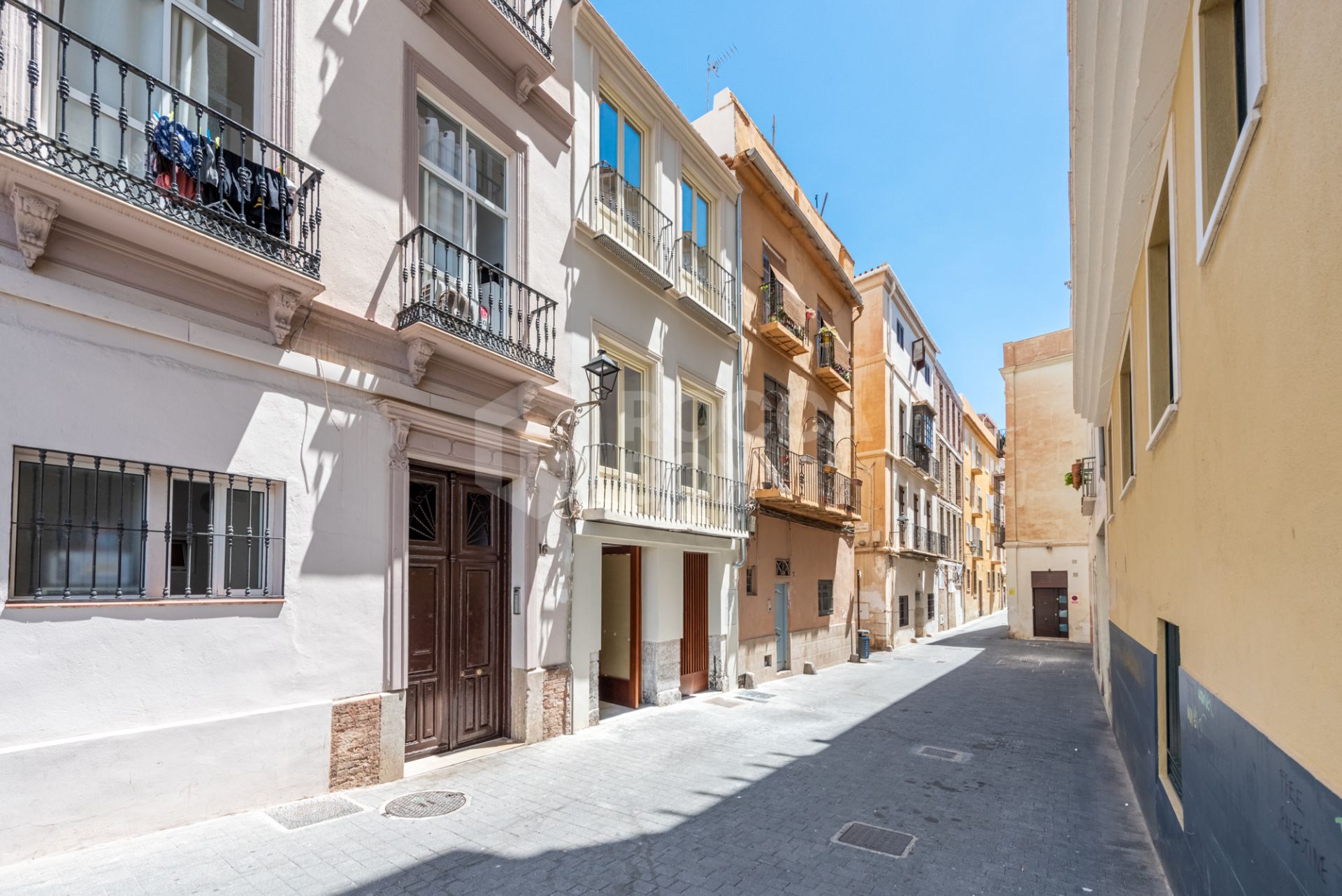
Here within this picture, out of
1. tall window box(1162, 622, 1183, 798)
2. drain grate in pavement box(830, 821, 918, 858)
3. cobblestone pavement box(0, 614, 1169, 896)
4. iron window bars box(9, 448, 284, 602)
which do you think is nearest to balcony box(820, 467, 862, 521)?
cobblestone pavement box(0, 614, 1169, 896)

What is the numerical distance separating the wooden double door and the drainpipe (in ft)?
18.9

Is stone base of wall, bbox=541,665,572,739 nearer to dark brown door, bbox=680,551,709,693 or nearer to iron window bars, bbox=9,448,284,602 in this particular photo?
dark brown door, bbox=680,551,709,693

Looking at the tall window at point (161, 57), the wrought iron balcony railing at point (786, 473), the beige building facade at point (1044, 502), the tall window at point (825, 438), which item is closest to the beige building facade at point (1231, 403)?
the tall window at point (161, 57)

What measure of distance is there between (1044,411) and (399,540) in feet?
82.7

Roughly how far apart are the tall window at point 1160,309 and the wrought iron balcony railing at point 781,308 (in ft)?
31.0

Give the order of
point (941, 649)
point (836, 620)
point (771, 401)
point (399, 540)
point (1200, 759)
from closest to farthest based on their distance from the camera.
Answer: point (1200, 759)
point (399, 540)
point (771, 401)
point (836, 620)
point (941, 649)

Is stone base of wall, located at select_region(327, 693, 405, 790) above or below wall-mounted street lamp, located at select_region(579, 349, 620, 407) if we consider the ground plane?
below

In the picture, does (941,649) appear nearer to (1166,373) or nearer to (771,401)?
(771,401)

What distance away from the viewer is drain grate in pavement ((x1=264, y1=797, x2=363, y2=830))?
5730mm

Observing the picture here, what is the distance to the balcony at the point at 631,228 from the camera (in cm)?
1076

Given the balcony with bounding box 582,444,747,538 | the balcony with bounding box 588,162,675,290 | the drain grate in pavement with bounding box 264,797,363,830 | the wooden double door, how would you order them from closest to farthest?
1. the drain grate in pavement with bounding box 264,797,363,830
2. the wooden double door
3. the balcony with bounding box 582,444,747,538
4. the balcony with bounding box 588,162,675,290

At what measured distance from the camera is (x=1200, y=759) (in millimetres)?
3943

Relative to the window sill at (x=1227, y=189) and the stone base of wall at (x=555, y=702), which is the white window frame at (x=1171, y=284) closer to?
the window sill at (x=1227, y=189)

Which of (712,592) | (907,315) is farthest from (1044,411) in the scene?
(712,592)
